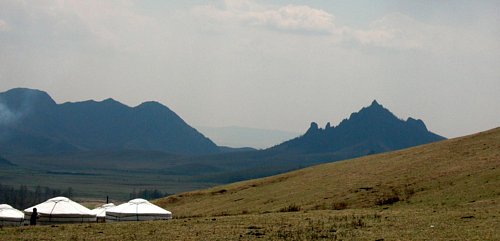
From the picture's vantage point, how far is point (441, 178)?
6475 cm

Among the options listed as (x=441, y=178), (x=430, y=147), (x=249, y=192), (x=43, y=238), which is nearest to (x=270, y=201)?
(x=249, y=192)

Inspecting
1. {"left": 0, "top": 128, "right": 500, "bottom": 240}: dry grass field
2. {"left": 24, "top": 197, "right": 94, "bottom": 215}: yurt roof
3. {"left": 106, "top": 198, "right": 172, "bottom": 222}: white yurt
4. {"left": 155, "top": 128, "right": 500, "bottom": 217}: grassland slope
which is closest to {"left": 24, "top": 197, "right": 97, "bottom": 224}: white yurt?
{"left": 24, "top": 197, "right": 94, "bottom": 215}: yurt roof

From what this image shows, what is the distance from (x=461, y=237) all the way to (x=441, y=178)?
3083 centimetres

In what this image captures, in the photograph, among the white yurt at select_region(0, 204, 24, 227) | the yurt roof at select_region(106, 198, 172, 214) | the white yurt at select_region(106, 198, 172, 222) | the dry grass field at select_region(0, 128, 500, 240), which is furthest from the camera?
the white yurt at select_region(0, 204, 24, 227)

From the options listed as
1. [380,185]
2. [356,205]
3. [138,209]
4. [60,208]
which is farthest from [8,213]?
[380,185]

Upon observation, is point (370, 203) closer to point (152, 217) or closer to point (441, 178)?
point (441, 178)

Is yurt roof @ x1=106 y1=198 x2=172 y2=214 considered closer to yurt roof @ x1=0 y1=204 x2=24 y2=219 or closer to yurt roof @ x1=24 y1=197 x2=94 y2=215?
yurt roof @ x1=24 y1=197 x2=94 y2=215

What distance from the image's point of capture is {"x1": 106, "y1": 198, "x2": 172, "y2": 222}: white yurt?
62.0 meters

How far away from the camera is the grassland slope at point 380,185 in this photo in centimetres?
5844

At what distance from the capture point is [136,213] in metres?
62.1

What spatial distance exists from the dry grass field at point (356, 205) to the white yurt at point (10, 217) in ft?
51.1

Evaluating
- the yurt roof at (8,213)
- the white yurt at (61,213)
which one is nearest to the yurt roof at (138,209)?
the white yurt at (61,213)

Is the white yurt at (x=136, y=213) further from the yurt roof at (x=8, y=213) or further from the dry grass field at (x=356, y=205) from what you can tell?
the yurt roof at (x=8, y=213)

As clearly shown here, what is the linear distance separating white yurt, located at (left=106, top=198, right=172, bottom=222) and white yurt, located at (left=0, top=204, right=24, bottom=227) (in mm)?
9609
